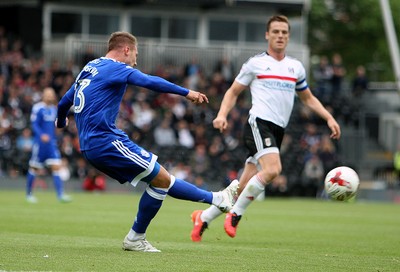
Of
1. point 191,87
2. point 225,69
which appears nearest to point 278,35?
point 191,87

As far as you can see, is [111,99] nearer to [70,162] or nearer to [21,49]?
[70,162]

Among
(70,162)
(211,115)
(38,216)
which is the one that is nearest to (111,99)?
(38,216)

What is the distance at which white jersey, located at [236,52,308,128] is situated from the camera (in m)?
12.8

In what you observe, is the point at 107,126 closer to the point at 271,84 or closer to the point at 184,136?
the point at 271,84

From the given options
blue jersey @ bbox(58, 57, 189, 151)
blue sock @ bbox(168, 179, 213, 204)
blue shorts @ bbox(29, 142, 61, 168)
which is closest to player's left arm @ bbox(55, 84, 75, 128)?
blue jersey @ bbox(58, 57, 189, 151)

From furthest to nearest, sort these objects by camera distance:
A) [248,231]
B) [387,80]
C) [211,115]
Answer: [387,80] → [211,115] → [248,231]

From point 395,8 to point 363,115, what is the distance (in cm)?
1942

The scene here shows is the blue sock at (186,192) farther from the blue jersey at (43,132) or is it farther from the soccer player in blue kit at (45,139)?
the blue jersey at (43,132)

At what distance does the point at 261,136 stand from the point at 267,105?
1.43 ft

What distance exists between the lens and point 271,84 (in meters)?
12.8

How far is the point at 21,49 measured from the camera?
35.5m

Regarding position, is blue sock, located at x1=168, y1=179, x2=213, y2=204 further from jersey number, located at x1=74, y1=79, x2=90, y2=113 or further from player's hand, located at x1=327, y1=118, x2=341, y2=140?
player's hand, located at x1=327, y1=118, x2=341, y2=140

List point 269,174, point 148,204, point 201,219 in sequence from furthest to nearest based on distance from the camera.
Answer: point 269,174 < point 201,219 < point 148,204

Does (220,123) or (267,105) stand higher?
(267,105)
